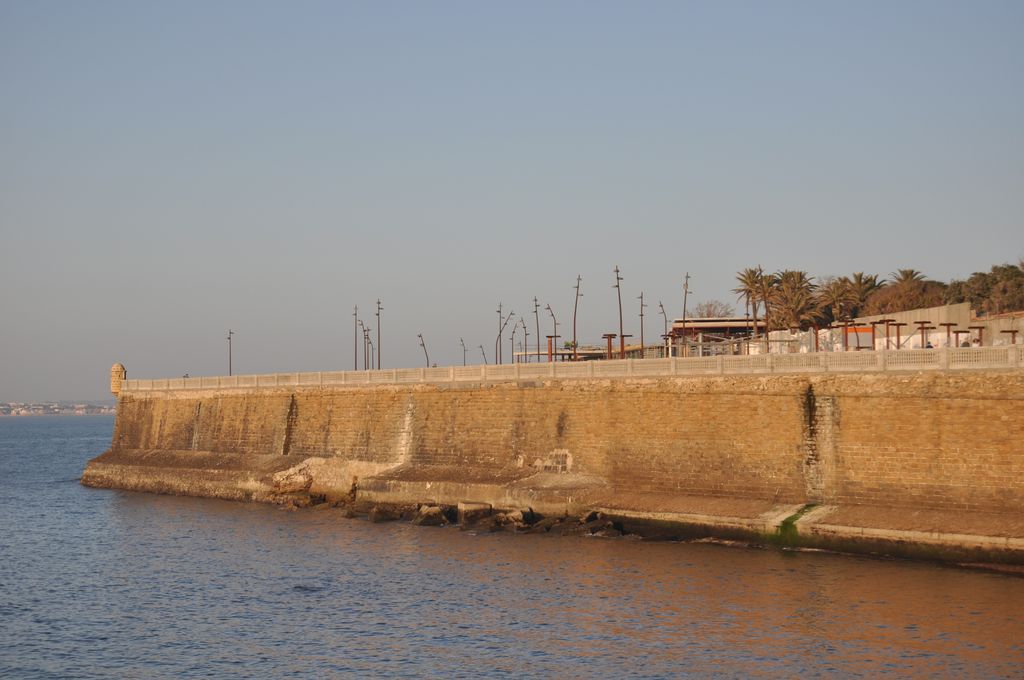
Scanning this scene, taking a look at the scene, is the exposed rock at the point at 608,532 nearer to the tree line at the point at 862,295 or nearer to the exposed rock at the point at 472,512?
the exposed rock at the point at 472,512

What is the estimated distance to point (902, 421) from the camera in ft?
116

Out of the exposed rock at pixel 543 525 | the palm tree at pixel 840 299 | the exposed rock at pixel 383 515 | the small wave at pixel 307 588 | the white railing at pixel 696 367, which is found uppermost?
the palm tree at pixel 840 299

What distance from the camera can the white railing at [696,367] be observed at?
34.8 meters

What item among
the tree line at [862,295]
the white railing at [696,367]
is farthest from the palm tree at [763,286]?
the white railing at [696,367]

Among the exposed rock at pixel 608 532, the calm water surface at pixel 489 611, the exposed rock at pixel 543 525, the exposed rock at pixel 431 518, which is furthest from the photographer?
the exposed rock at pixel 431 518

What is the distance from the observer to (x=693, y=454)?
136 ft

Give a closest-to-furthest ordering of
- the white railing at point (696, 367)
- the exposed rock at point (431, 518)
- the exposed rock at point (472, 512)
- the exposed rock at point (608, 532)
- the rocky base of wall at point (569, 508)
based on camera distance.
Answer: the rocky base of wall at point (569, 508)
the white railing at point (696, 367)
the exposed rock at point (608, 532)
the exposed rock at point (472, 512)
the exposed rock at point (431, 518)

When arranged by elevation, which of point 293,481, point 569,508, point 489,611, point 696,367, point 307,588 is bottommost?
point 307,588

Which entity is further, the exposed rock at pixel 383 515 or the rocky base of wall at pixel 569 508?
the exposed rock at pixel 383 515

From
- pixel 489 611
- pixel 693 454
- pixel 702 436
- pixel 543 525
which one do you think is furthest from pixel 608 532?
pixel 489 611

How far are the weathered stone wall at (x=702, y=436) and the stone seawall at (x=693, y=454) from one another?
59 mm

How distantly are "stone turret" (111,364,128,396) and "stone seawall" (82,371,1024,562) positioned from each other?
18009 millimetres

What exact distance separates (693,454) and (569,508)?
5770 millimetres

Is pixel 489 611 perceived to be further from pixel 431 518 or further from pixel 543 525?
pixel 431 518
